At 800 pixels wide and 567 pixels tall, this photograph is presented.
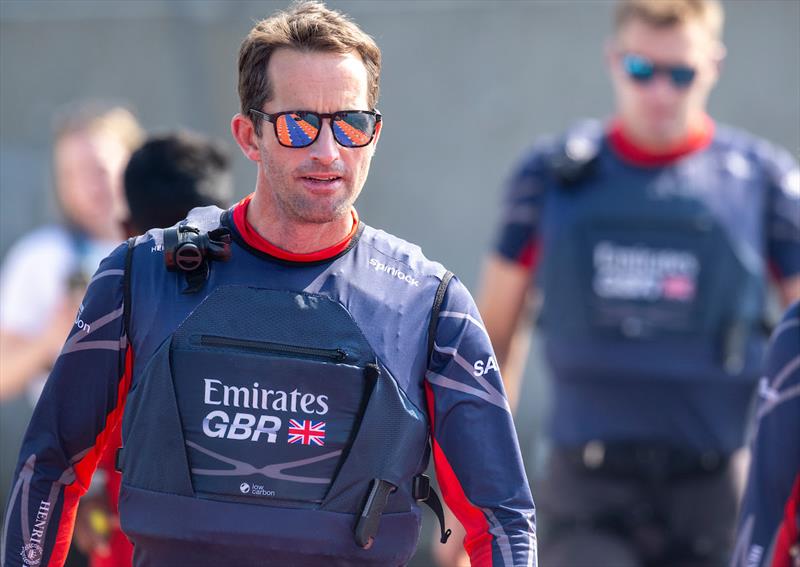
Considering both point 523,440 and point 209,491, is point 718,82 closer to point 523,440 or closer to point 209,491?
point 523,440

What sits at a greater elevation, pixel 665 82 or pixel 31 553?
pixel 665 82

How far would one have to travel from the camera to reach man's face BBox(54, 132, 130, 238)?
5.86 metres

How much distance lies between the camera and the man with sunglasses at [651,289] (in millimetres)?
5344

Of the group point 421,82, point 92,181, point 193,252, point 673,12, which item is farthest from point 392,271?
point 421,82

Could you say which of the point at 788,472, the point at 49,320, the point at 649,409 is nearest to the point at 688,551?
the point at 649,409

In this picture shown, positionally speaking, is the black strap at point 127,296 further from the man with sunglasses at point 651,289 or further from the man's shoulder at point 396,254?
the man with sunglasses at point 651,289

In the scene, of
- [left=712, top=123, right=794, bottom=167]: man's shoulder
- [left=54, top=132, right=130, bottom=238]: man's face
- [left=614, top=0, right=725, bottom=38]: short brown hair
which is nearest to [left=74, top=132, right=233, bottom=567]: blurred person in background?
[left=54, top=132, right=130, bottom=238]: man's face

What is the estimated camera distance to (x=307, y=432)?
305 cm

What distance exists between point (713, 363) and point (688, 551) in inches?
27.1

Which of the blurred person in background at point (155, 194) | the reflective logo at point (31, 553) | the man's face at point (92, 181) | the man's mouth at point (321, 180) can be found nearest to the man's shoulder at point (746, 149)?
the blurred person in background at point (155, 194)

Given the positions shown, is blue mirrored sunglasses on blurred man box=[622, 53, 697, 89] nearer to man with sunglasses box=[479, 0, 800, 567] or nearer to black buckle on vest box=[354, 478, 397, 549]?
man with sunglasses box=[479, 0, 800, 567]

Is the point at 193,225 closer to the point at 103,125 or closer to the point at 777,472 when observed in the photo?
the point at 777,472

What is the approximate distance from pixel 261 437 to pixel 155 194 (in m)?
1.31

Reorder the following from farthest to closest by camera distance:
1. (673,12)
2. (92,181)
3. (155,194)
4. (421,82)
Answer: (421,82) → (92,181) → (673,12) → (155,194)
